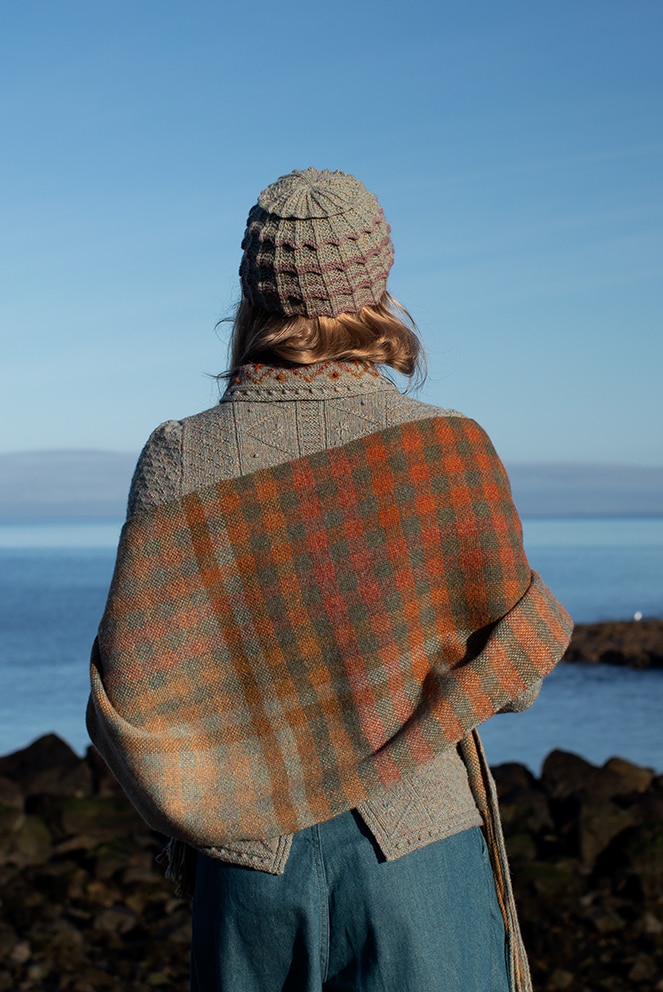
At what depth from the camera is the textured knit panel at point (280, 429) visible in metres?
1.88

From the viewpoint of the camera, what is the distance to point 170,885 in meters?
5.82

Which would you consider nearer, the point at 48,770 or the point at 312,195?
the point at 312,195

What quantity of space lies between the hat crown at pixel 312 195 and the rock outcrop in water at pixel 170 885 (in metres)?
3.71

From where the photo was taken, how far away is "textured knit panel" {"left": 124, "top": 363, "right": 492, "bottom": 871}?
188cm

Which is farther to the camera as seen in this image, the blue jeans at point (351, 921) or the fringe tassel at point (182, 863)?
the fringe tassel at point (182, 863)

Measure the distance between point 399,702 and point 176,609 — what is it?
0.39 m

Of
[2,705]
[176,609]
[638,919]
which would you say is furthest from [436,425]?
[2,705]

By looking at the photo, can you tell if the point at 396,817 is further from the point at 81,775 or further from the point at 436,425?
the point at 81,775

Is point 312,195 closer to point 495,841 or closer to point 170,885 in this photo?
point 495,841

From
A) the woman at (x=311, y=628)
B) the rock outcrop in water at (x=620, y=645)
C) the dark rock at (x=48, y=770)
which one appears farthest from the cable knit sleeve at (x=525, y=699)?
the rock outcrop in water at (x=620, y=645)

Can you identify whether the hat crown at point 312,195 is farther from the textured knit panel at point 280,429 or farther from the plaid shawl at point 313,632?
the plaid shawl at point 313,632

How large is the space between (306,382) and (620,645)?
17.8 meters

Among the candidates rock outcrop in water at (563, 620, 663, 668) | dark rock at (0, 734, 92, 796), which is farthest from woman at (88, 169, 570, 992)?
rock outcrop in water at (563, 620, 663, 668)

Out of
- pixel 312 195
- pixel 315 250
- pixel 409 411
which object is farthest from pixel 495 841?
pixel 312 195
